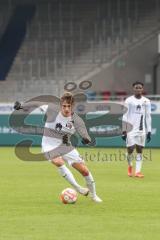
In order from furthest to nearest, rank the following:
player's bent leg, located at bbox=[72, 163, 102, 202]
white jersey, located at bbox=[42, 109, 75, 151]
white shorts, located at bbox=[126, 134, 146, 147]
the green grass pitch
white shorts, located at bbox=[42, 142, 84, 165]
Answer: white shorts, located at bbox=[126, 134, 146, 147]
white jersey, located at bbox=[42, 109, 75, 151]
white shorts, located at bbox=[42, 142, 84, 165]
player's bent leg, located at bbox=[72, 163, 102, 202]
the green grass pitch

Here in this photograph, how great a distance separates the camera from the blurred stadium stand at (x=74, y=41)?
135 ft

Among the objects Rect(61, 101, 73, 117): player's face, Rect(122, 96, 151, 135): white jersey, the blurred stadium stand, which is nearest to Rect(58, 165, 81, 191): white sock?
Rect(61, 101, 73, 117): player's face

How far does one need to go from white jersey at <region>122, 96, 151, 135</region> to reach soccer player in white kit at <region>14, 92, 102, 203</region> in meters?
5.89

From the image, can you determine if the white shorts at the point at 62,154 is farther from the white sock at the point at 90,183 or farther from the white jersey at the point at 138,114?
the white jersey at the point at 138,114

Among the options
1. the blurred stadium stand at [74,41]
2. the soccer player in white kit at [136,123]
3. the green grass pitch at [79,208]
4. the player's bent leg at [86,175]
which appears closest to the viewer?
the green grass pitch at [79,208]

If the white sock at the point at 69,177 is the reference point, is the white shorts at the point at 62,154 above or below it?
above

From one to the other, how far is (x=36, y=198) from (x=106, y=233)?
4.32 m

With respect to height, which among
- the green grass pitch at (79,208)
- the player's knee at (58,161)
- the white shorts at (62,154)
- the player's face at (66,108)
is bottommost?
the green grass pitch at (79,208)

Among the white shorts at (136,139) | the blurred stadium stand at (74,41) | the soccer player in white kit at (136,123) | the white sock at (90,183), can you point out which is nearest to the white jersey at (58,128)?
the white sock at (90,183)

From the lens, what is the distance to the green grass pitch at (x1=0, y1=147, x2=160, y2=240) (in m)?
11.2

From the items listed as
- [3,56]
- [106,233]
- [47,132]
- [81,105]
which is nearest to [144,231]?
[106,233]

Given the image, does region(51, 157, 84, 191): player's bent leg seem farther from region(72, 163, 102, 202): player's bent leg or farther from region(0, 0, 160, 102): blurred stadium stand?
region(0, 0, 160, 102): blurred stadium stand

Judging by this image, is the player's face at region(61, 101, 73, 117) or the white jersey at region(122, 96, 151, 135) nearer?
the player's face at region(61, 101, 73, 117)

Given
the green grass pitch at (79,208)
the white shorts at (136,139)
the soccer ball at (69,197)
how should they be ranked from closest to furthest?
the green grass pitch at (79,208), the soccer ball at (69,197), the white shorts at (136,139)
